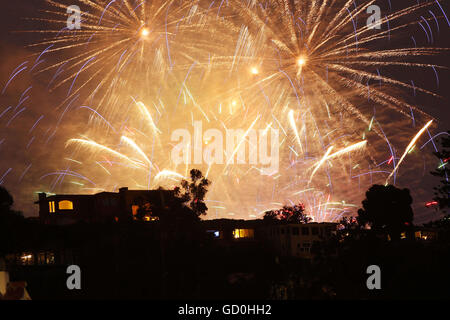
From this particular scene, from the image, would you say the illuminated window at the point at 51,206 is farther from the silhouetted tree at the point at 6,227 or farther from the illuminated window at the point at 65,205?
the silhouetted tree at the point at 6,227

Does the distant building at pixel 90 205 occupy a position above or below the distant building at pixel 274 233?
above

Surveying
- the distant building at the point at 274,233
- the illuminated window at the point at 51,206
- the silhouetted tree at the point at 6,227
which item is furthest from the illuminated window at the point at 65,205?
the distant building at the point at 274,233

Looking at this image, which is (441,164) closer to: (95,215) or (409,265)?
(409,265)

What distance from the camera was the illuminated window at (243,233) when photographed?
61438 millimetres

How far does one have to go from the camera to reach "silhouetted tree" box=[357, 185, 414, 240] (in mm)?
61344

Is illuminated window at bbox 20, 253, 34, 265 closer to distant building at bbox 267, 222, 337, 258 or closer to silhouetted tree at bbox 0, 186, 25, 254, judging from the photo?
silhouetted tree at bbox 0, 186, 25, 254

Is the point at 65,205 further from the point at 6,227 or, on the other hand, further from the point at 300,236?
the point at 300,236

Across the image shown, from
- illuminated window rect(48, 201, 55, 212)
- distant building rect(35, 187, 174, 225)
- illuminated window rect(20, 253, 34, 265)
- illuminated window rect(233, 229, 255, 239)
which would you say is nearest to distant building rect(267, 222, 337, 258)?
illuminated window rect(233, 229, 255, 239)

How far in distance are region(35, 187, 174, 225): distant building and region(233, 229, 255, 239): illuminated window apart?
40.7 ft

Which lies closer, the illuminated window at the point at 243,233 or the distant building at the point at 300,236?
the distant building at the point at 300,236

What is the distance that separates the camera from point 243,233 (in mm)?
62344

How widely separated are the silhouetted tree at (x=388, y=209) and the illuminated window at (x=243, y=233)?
17.4 meters

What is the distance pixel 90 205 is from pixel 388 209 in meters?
48.0
